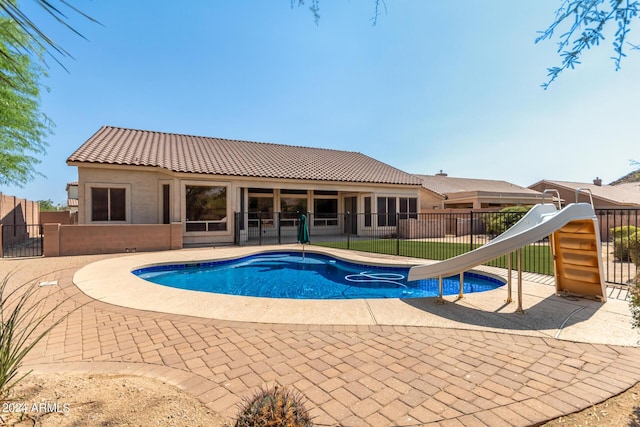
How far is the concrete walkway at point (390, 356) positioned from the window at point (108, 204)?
Result: 32.3ft

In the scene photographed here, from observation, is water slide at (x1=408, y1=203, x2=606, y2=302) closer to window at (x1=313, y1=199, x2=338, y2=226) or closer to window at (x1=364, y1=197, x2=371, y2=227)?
window at (x1=364, y1=197, x2=371, y2=227)

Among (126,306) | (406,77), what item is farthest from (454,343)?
Answer: (406,77)

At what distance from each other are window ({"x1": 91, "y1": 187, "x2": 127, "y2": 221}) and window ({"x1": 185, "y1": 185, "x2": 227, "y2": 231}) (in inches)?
117

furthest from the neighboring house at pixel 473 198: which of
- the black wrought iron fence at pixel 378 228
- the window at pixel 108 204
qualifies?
the window at pixel 108 204

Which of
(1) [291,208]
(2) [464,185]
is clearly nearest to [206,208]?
(1) [291,208]

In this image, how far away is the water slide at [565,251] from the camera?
4500 mm

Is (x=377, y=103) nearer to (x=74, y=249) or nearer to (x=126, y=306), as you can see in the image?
→ (x=126, y=306)

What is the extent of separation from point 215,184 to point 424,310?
1251 cm

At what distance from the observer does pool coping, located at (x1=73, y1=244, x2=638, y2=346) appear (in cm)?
402

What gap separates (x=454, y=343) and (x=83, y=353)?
456cm

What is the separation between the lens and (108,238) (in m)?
11.6

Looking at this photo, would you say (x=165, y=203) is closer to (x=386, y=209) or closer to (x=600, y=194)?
(x=386, y=209)

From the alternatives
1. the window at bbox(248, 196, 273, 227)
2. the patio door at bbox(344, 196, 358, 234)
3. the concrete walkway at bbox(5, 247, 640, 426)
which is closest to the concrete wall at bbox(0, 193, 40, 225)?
the window at bbox(248, 196, 273, 227)

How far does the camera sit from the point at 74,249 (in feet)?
36.1
